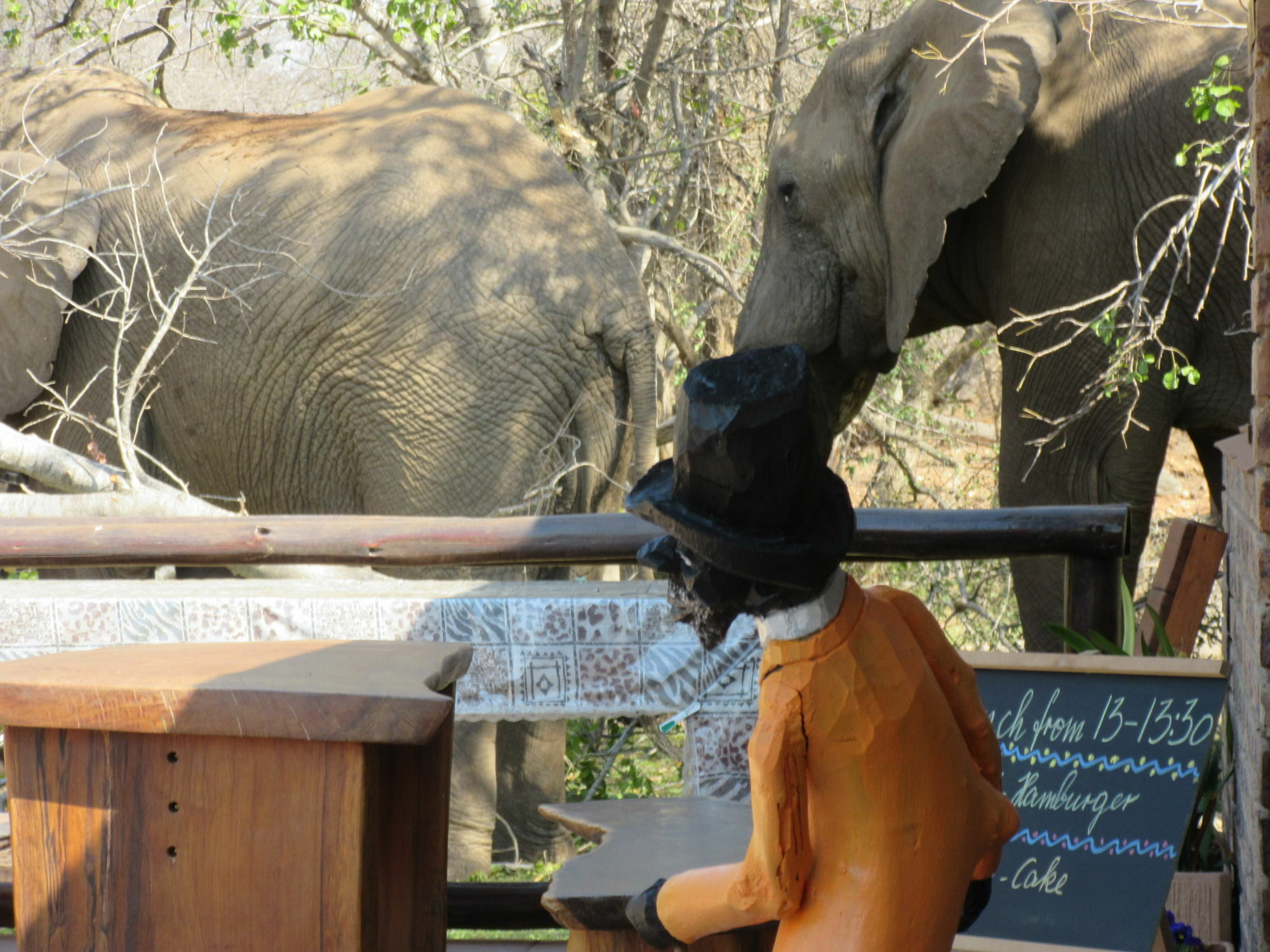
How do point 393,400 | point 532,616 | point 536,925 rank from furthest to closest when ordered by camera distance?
point 393,400 → point 532,616 → point 536,925

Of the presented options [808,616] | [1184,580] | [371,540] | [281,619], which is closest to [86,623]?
[281,619]

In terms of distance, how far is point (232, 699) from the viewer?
1.92 meters

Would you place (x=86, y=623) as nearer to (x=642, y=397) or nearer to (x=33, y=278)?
(x=642, y=397)

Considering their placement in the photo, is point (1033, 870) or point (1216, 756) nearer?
point (1033, 870)

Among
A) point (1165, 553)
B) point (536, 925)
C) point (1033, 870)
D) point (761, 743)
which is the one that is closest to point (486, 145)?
point (1165, 553)

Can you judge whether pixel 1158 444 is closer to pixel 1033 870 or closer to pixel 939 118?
pixel 939 118

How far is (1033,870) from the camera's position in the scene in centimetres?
262

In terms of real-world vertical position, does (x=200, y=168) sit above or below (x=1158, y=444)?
above

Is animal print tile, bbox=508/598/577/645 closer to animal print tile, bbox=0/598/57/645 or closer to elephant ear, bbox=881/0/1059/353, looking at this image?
animal print tile, bbox=0/598/57/645

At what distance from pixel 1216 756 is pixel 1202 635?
258 cm

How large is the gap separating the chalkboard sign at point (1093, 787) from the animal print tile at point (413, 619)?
1267mm

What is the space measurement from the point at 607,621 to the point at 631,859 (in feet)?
4.49

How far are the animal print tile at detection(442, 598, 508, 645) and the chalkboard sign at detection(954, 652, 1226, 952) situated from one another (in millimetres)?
1122

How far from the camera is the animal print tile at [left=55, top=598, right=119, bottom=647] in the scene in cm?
336
